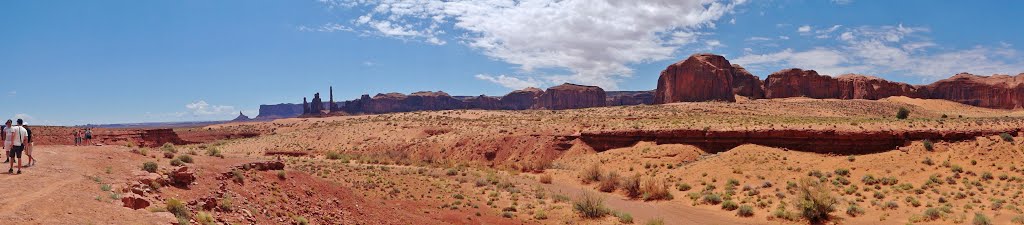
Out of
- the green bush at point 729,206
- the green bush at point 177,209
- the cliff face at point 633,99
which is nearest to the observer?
the green bush at point 177,209

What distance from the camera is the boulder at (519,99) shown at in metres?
154

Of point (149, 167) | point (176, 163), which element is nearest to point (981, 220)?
point (149, 167)

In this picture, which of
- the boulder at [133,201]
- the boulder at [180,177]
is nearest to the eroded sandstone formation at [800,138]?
the boulder at [180,177]

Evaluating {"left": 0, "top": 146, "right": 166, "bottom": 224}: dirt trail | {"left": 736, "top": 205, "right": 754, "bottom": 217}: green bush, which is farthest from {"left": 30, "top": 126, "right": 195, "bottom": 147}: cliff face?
{"left": 736, "top": 205, "right": 754, "bottom": 217}: green bush

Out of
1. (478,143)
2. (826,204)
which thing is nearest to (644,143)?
(478,143)

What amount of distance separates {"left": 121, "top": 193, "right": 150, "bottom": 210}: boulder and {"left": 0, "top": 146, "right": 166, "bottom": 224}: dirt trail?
0.47 feet

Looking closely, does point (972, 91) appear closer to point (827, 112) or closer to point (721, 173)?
point (827, 112)

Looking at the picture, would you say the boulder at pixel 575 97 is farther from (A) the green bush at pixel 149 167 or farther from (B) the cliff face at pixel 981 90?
(A) the green bush at pixel 149 167

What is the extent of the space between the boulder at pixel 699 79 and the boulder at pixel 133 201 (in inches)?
3051

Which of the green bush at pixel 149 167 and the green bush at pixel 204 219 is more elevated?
the green bush at pixel 149 167

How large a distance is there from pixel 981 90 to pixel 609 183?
289ft

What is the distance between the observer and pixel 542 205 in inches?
945

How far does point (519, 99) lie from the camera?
513 ft

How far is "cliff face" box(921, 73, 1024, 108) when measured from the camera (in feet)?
275
